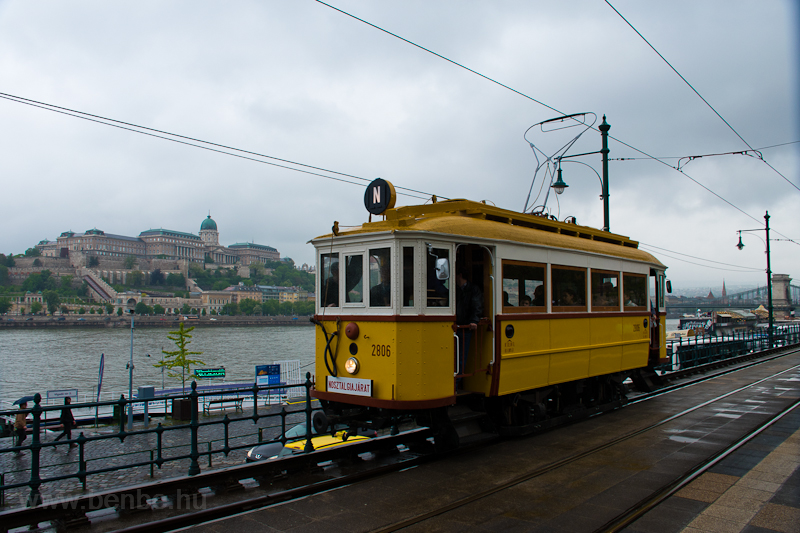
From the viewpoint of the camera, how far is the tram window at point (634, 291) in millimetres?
11863

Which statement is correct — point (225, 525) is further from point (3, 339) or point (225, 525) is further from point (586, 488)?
point (3, 339)

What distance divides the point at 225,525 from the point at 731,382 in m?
16.3

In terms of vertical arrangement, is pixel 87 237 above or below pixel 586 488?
above

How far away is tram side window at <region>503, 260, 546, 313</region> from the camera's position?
328 inches

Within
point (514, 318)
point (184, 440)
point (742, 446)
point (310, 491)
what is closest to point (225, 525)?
point (310, 491)

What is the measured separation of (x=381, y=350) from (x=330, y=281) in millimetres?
1497

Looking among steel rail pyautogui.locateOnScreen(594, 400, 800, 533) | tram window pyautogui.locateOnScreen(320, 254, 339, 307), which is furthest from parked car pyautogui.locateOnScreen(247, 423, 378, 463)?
steel rail pyautogui.locateOnScreen(594, 400, 800, 533)

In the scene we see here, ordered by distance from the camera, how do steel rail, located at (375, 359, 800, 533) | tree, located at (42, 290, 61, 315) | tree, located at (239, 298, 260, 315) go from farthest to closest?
tree, located at (239, 298, 260, 315) → tree, located at (42, 290, 61, 315) → steel rail, located at (375, 359, 800, 533)

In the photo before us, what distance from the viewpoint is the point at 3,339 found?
285 feet

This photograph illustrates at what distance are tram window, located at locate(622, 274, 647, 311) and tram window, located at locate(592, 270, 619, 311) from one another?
17.3 inches

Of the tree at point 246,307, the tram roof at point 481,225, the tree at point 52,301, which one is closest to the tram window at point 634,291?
the tram roof at point 481,225

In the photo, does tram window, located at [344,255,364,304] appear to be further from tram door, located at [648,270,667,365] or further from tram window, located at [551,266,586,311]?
tram door, located at [648,270,667,365]

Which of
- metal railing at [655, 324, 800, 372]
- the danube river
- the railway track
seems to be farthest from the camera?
the danube river

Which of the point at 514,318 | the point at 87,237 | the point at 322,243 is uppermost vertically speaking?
the point at 87,237
